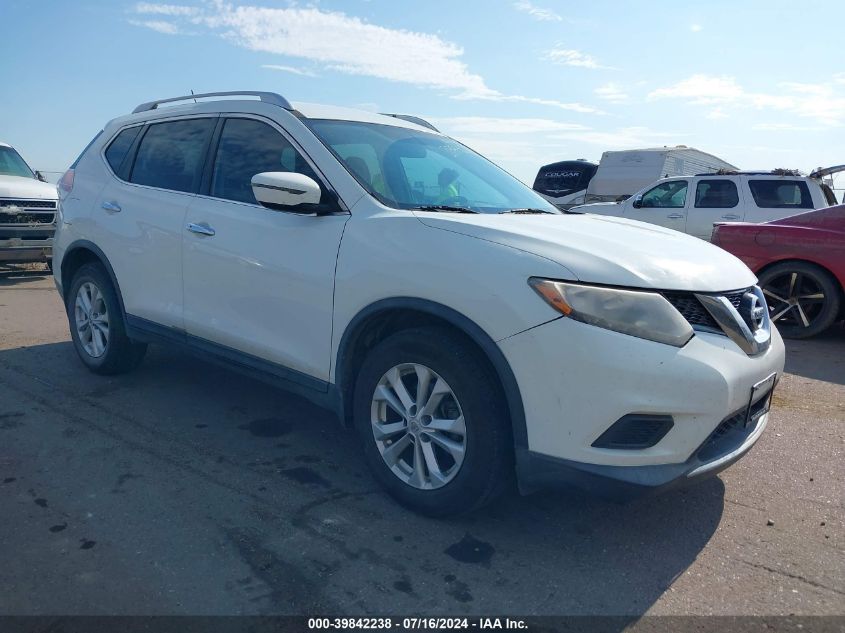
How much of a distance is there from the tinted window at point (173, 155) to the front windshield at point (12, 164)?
8050 millimetres

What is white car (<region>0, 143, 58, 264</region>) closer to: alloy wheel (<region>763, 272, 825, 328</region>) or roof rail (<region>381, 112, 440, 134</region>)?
roof rail (<region>381, 112, 440, 134</region>)

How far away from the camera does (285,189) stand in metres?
3.38

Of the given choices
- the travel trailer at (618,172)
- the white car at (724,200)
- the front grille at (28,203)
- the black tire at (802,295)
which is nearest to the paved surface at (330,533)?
the black tire at (802,295)

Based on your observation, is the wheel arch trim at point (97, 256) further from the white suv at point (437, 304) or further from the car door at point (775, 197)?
the car door at point (775, 197)

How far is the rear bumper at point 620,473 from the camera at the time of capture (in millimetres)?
2670

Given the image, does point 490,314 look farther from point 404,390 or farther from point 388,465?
point 388,465

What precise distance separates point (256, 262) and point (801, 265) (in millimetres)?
5884

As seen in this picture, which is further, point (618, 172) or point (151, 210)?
point (618, 172)

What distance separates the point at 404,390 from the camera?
10.5ft

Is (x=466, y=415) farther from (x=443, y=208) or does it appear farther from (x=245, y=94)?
(x=245, y=94)

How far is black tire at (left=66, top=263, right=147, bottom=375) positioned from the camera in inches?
195

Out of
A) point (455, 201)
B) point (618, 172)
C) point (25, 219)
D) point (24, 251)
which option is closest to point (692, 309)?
point (455, 201)

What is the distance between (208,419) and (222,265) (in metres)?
1.09

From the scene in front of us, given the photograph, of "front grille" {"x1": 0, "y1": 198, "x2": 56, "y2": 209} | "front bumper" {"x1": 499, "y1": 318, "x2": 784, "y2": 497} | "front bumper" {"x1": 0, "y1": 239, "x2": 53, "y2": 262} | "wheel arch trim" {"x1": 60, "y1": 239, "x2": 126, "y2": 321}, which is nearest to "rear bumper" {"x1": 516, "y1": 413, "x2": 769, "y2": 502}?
"front bumper" {"x1": 499, "y1": 318, "x2": 784, "y2": 497}
